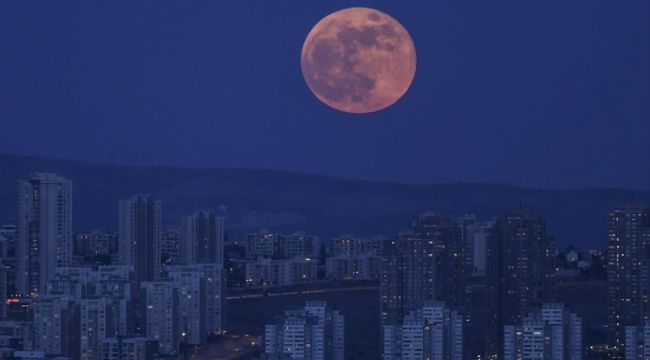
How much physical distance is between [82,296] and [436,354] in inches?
105

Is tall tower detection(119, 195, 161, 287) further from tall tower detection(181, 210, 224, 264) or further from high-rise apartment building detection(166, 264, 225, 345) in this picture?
high-rise apartment building detection(166, 264, 225, 345)

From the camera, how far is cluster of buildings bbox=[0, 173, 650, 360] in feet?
37.3

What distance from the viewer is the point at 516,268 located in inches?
535

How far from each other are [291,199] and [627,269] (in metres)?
5.97

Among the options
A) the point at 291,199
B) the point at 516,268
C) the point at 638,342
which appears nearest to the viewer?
the point at 638,342

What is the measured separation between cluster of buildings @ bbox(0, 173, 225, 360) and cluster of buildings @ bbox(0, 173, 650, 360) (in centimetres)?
2

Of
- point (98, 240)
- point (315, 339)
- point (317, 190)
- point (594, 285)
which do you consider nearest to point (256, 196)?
point (317, 190)

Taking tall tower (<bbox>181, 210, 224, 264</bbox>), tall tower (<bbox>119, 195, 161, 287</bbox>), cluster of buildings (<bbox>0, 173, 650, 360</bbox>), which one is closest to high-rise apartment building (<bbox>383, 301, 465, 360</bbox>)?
cluster of buildings (<bbox>0, 173, 650, 360</bbox>)

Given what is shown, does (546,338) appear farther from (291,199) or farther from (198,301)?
(291,199)

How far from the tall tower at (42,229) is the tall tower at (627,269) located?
14.1 ft

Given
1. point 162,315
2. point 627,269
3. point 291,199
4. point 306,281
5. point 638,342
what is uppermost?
point 291,199

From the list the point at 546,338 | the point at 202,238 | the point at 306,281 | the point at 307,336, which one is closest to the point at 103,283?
the point at 307,336

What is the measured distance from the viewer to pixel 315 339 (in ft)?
37.2

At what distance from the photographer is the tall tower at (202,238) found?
16656 millimetres
